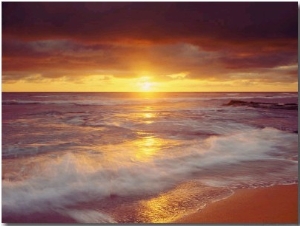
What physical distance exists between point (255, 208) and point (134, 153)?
0.66m

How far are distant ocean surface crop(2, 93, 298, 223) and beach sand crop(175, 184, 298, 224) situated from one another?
4cm

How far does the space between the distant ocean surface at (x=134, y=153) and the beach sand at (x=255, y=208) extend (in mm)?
35

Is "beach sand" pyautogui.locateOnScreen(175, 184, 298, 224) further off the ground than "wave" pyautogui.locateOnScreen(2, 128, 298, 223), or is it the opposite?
"wave" pyautogui.locateOnScreen(2, 128, 298, 223)

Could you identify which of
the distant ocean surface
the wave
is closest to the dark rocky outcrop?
the distant ocean surface

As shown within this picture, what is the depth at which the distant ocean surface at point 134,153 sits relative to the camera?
238cm

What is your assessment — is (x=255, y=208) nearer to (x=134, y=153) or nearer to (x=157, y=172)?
(x=157, y=172)

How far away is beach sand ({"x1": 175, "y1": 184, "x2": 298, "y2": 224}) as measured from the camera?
2.38 meters

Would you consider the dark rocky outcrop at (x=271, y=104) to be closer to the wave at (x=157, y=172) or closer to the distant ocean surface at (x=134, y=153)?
the distant ocean surface at (x=134, y=153)

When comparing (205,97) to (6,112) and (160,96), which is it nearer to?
(160,96)

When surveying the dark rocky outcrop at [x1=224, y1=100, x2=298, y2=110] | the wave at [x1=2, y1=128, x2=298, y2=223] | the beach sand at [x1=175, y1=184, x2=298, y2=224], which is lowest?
the beach sand at [x1=175, y1=184, x2=298, y2=224]

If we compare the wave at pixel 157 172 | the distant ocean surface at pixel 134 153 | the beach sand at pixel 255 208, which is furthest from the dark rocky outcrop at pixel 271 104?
the beach sand at pixel 255 208

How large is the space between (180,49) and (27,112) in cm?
82

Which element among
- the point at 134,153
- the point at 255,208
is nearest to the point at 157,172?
the point at 134,153

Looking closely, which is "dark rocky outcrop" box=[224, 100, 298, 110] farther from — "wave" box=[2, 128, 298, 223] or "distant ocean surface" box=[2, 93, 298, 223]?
"wave" box=[2, 128, 298, 223]
